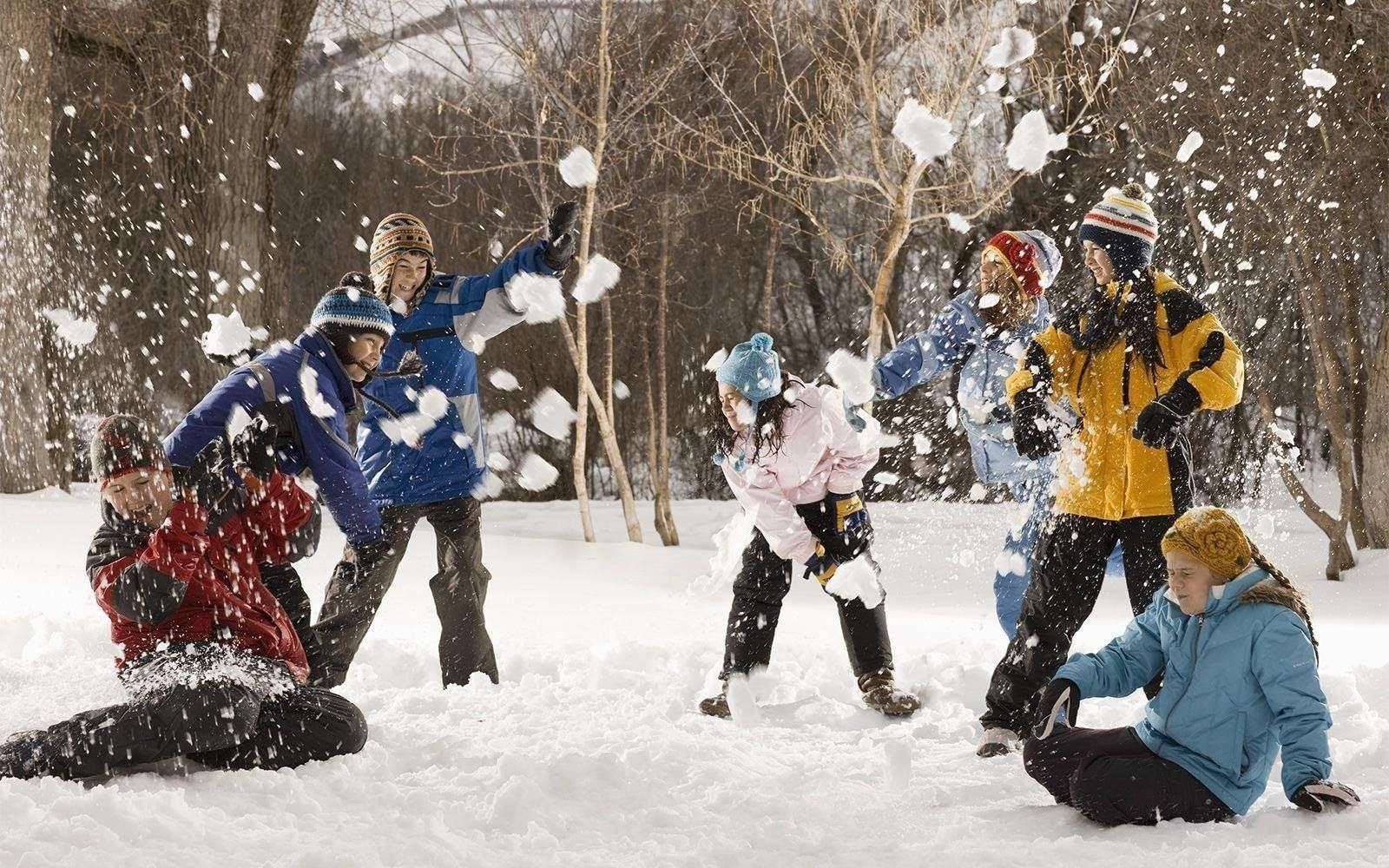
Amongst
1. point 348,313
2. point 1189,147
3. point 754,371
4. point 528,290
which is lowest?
point 754,371

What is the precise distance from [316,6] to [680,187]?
353cm

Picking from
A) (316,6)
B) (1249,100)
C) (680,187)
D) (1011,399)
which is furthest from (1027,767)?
(316,6)

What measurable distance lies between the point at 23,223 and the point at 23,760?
8.48 metres

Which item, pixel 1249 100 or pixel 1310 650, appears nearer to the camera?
pixel 1310 650

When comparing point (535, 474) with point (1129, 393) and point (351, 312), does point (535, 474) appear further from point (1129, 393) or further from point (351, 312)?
point (1129, 393)

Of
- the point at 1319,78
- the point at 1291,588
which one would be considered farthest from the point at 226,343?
the point at 1319,78

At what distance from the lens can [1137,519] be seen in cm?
369

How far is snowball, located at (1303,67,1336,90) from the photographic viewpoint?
8.06 meters

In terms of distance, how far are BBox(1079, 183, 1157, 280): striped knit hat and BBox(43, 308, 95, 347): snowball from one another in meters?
11.6

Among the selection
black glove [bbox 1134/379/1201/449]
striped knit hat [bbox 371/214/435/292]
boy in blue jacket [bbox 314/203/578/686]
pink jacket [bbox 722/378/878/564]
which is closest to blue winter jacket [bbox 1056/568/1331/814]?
black glove [bbox 1134/379/1201/449]

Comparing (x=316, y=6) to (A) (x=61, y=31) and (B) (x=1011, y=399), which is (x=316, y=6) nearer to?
(A) (x=61, y=31)

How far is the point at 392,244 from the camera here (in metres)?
4.27

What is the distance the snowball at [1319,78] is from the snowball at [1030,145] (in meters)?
1.55

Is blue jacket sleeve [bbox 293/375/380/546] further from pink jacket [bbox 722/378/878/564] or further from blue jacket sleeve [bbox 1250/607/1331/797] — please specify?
blue jacket sleeve [bbox 1250/607/1331/797]
